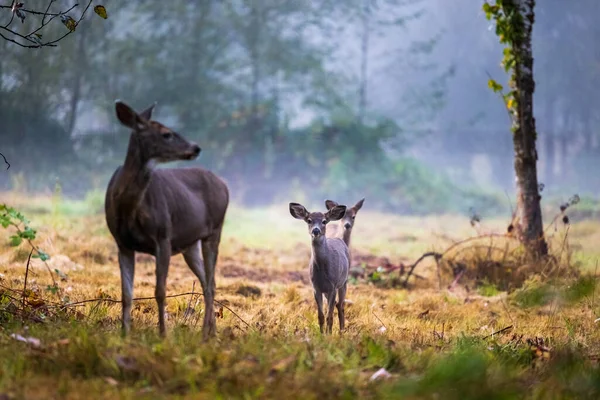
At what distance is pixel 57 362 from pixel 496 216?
26.4 m

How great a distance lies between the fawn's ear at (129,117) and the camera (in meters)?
5.21

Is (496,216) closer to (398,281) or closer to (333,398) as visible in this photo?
(398,281)

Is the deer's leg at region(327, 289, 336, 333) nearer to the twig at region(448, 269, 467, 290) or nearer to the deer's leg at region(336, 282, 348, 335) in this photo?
the deer's leg at region(336, 282, 348, 335)

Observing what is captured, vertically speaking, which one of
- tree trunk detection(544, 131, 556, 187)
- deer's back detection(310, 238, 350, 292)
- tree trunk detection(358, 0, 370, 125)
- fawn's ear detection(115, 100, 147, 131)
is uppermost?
tree trunk detection(358, 0, 370, 125)

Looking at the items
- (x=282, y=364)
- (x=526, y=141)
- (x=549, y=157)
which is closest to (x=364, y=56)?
(x=549, y=157)

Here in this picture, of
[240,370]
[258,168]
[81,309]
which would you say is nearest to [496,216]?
[258,168]

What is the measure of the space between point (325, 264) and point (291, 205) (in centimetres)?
82

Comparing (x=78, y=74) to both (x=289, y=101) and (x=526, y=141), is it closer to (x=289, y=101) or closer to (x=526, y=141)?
(x=289, y=101)

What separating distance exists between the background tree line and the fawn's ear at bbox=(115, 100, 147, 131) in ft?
53.3

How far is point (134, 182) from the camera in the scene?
5.27 meters

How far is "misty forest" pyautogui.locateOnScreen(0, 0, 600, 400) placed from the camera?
467 centimetres

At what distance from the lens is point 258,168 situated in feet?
102

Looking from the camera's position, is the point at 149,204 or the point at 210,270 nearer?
the point at 149,204

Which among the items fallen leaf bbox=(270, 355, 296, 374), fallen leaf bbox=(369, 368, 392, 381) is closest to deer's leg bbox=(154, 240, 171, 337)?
fallen leaf bbox=(270, 355, 296, 374)
